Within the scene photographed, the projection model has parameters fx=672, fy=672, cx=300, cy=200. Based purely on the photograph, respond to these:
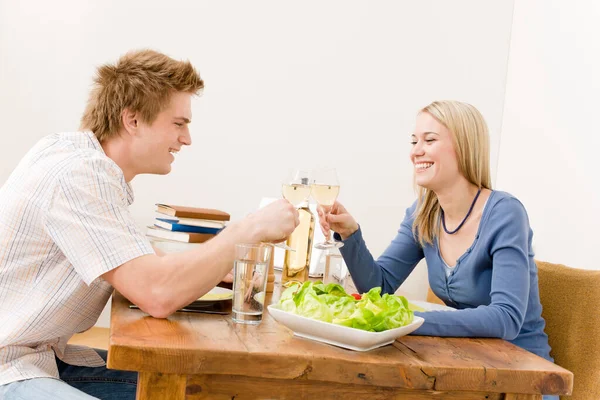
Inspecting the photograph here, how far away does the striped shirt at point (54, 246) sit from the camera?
1.39 meters

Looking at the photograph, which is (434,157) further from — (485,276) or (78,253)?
(78,253)

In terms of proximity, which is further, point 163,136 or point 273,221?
point 163,136

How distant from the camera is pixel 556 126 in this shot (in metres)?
3.26

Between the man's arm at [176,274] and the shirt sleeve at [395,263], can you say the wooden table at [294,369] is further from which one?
the shirt sleeve at [395,263]

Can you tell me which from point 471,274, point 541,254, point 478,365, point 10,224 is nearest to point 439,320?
point 478,365

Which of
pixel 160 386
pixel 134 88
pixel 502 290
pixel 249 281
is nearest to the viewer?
pixel 160 386

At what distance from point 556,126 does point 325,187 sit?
1.93m

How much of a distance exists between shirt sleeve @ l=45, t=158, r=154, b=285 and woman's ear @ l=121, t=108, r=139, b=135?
1.05ft

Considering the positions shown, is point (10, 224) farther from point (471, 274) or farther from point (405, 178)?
point (405, 178)

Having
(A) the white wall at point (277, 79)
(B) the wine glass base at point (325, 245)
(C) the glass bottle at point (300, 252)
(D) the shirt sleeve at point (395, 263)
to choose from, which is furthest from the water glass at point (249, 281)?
(A) the white wall at point (277, 79)

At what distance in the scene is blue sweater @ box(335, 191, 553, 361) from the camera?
146cm

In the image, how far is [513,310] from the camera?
158cm

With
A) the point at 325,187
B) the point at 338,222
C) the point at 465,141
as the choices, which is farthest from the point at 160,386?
the point at 465,141

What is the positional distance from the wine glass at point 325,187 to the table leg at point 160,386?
2.19 feet
